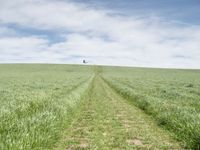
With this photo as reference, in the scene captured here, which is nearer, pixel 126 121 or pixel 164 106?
pixel 126 121

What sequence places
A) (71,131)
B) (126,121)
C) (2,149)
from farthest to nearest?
1. (126,121)
2. (71,131)
3. (2,149)

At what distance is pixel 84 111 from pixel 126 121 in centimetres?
416

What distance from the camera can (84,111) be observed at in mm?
18469

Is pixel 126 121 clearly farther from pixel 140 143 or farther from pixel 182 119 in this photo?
pixel 140 143

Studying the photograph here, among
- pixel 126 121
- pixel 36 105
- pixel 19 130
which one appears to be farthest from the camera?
pixel 36 105

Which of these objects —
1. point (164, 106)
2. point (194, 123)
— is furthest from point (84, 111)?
point (194, 123)

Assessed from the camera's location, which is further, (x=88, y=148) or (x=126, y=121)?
(x=126, y=121)

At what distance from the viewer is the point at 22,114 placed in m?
14.1

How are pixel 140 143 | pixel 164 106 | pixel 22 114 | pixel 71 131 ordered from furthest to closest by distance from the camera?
pixel 164 106
pixel 22 114
pixel 71 131
pixel 140 143

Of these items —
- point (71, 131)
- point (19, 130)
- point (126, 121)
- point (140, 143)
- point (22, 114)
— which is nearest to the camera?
point (19, 130)

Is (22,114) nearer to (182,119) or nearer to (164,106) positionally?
(182,119)

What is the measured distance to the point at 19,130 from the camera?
987 centimetres

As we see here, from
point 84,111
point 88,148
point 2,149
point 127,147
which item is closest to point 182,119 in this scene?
point 127,147

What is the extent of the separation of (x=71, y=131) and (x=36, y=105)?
4.88 meters
